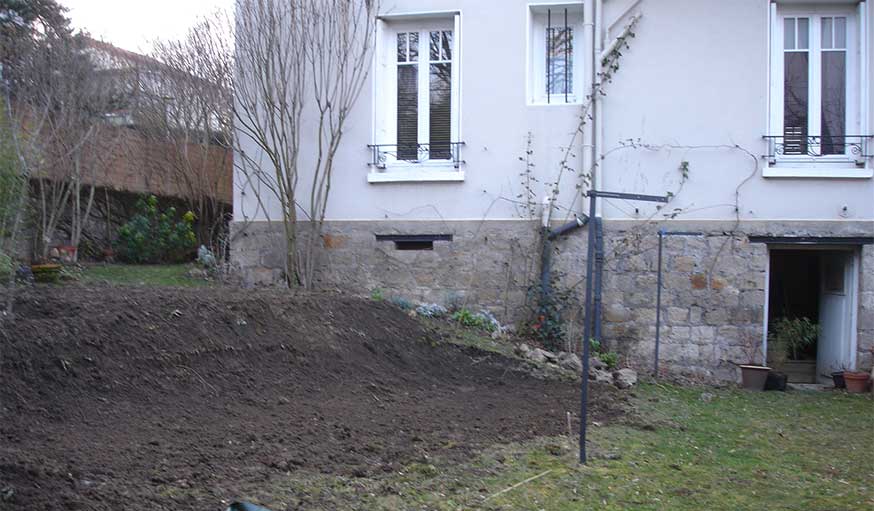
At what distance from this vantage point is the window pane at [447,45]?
427 inches

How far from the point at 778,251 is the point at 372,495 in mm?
8508

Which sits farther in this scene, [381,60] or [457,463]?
[381,60]

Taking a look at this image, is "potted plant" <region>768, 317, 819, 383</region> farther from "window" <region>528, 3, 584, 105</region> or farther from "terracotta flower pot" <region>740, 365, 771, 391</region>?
"window" <region>528, 3, 584, 105</region>

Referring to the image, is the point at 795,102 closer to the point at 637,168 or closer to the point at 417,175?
the point at 637,168

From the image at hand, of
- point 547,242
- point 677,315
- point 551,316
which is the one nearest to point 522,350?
point 551,316

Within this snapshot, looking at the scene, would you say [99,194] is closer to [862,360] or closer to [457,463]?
[457,463]

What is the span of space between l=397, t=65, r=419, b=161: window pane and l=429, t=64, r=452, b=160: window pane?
0.68 feet

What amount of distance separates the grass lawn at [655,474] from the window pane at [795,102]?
147 inches

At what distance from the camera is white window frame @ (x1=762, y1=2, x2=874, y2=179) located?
9.94 meters

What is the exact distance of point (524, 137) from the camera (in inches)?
410

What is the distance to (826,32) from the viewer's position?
10227mm

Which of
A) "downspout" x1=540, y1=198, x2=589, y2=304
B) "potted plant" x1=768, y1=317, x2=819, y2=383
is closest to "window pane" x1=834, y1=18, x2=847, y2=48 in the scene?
"potted plant" x1=768, y1=317, x2=819, y2=383

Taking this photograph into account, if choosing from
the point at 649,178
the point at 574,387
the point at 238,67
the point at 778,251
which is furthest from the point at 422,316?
the point at 778,251

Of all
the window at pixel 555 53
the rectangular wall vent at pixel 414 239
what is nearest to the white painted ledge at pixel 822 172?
the window at pixel 555 53
